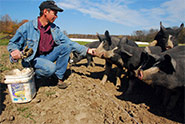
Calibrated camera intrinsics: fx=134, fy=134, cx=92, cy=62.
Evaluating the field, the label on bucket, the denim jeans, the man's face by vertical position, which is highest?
the man's face

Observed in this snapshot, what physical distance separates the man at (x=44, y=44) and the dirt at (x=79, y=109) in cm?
47

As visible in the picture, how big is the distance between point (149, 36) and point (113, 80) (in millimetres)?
15881

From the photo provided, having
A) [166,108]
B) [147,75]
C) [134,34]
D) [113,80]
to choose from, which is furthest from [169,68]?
[134,34]

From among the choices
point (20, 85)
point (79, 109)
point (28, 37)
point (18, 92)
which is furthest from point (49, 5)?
point (79, 109)

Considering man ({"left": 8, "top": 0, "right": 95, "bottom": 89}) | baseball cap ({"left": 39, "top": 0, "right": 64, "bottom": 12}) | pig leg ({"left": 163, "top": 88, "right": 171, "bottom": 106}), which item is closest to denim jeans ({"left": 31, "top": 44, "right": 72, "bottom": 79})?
man ({"left": 8, "top": 0, "right": 95, "bottom": 89})

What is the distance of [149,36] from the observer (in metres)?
18.7

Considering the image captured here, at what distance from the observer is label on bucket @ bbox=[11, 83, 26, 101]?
2531mm

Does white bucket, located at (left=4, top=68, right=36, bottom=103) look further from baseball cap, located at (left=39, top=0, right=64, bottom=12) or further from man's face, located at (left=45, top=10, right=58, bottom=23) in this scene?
baseball cap, located at (left=39, top=0, right=64, bottom=12)

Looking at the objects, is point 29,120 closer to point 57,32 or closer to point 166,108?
point 57,32

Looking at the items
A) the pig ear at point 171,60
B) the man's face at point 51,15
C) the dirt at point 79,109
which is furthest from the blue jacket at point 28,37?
the pig ear at point 171,60

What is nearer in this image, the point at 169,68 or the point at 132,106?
the point at 169,68

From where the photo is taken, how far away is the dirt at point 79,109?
2338 millimetres

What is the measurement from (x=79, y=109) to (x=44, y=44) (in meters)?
1.82

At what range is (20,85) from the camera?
2.55 meters
